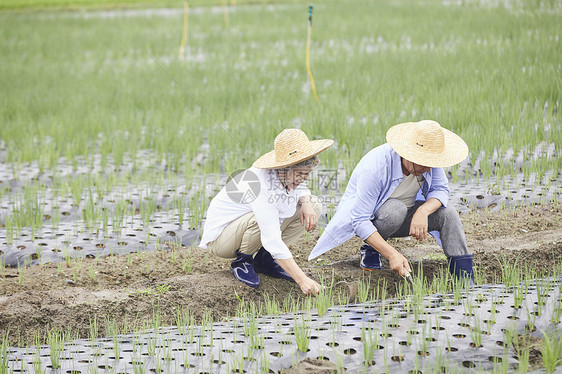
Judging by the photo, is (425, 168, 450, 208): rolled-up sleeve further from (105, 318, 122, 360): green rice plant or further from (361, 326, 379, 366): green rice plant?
(105, 318, 122, 360): green rice plant

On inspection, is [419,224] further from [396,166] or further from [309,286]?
[309,286]

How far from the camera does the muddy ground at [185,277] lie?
2781 mm

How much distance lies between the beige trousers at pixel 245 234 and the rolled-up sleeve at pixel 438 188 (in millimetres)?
550

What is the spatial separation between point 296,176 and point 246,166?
2025mm

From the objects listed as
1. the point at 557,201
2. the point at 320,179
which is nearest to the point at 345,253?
the point at 320,179

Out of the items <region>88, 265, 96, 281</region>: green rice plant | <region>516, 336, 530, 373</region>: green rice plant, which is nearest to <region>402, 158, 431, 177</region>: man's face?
<region>516, 336, 530, 373</region>: green rice plant

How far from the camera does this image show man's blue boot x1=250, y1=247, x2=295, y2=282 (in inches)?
124

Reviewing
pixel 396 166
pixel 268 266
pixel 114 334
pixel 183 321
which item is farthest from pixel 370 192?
pixel 114 334

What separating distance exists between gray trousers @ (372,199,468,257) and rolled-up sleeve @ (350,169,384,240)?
8 centimetres

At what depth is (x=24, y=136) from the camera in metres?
5.91

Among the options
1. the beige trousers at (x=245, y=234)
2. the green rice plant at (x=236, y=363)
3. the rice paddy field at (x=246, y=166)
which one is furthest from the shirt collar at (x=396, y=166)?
the green rice plant at (x=236, y=363)

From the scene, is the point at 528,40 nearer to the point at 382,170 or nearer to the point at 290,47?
the point at 290,47

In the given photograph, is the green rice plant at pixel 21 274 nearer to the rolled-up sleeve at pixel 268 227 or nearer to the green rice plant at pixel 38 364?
the green rice plant at pixel 38 364

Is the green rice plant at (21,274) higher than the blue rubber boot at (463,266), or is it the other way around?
the blue rubber boot at (463,266)
